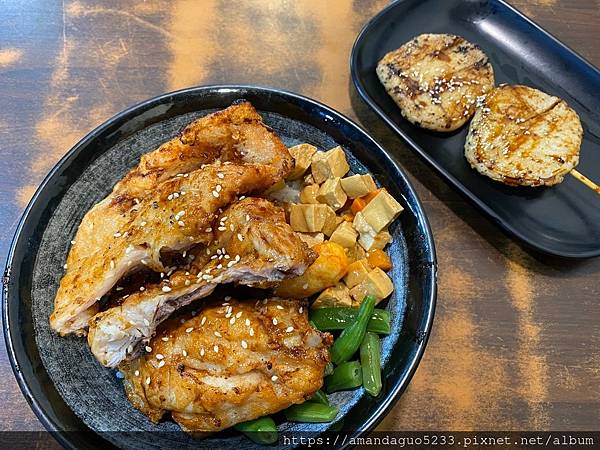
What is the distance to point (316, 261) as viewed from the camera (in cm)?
219

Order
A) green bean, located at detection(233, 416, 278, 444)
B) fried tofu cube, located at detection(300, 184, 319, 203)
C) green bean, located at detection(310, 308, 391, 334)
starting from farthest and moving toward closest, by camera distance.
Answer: fried tofu cube, located at detection(300, 184, 319, 203), green bean, located at detection(310, 308, 391, 334), green bean, located at detection(233, 416, 278, 444)

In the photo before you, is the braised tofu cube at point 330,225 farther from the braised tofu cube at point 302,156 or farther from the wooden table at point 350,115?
the wooden table at point 350,115

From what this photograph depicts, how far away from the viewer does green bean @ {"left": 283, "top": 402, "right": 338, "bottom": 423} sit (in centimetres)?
204

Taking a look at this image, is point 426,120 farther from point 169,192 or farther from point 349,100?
point 169,192

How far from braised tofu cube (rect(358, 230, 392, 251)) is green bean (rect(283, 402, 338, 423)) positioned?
69 cm

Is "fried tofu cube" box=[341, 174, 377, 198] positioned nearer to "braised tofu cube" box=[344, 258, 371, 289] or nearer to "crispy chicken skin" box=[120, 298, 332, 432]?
"braised tofu cube" box=[344, 258, 371, 289]

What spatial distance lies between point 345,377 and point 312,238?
1.99 ft

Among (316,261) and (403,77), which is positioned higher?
(403,77)

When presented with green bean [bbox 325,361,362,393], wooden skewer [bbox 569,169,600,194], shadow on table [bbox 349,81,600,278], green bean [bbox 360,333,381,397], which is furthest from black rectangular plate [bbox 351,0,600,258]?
green bean [bbox 325,361,362,393]

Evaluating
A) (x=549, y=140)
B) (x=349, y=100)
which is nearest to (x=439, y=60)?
(x=349, y=100)

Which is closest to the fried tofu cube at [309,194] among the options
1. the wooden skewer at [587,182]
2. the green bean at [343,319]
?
the green bean at [343,319]

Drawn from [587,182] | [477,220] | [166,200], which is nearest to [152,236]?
[166,200]

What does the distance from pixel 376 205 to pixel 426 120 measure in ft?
2.91

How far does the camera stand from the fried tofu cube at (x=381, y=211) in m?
2.30
